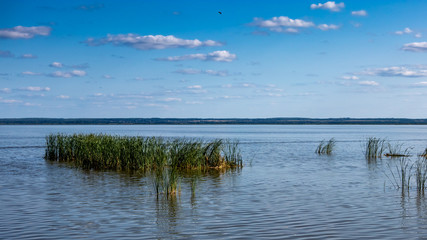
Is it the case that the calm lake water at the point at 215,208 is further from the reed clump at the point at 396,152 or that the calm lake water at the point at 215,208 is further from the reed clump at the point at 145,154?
the reed clump at the point at 396,152

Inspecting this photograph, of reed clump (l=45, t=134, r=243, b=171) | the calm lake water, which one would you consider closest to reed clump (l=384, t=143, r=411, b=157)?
reed clump (l=45, t=134, r=243, b=171)

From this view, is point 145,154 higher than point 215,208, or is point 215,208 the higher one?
point 145,154

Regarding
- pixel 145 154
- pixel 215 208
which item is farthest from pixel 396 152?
pixel 215 208

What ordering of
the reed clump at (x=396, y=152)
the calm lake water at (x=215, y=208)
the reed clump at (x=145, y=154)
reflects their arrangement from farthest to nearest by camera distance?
the reed clump at (x=396, y=152) < the reed clump at (x=145, y=154) < the calm lake water at (x=215, y=208)

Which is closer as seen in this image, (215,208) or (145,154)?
(215,208)

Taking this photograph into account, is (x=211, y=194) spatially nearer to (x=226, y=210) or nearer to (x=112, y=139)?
(x=226, y=210)

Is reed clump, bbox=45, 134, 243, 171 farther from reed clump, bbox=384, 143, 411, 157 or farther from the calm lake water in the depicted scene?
reed clump, bbox=384, 143, 411, 157

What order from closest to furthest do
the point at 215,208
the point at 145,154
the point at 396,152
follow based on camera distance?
the point at 215,208, the point at 145,154, the point at 396,152

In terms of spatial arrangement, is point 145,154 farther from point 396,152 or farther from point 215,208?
point 396,152

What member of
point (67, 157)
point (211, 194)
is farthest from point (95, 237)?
point (67, 157)

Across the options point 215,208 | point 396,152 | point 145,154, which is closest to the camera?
point 215,208

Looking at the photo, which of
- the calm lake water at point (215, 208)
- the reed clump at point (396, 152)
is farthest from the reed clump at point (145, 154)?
the reed clump at point (396, 152)

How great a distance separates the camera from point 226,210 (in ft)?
41.5

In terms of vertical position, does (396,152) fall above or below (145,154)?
below
